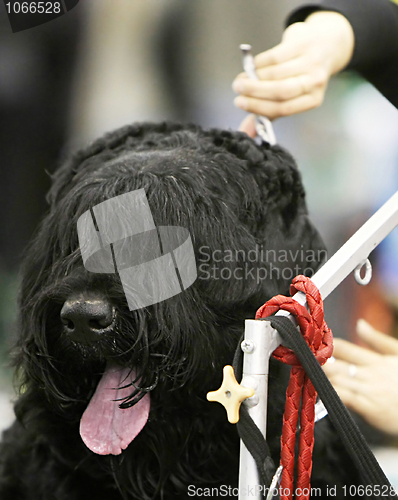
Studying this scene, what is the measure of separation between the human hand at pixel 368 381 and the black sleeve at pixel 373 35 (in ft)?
2.07

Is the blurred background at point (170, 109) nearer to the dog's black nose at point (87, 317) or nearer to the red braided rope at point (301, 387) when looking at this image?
the dog's black nose at point (87, 317)

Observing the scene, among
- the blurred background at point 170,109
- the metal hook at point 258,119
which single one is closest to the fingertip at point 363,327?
the blurred background at point 170,109

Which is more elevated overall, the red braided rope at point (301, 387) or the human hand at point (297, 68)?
the human hand at point (297, 68)

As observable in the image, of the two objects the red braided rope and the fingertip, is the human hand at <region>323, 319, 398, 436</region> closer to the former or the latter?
the fingertip

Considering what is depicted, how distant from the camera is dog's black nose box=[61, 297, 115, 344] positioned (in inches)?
33.0

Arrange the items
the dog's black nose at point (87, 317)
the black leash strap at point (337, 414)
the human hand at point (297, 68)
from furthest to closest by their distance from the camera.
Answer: the human hand at point (297, 68) < the dog's black nose at point (87, 317) < the black leash strap at point (337, 414)

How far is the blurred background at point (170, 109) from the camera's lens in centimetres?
135

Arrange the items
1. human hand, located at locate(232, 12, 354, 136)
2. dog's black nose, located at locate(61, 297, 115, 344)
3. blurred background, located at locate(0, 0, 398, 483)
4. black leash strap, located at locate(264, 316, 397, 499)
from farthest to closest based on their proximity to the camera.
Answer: blurred background, located at locate(0, 0, 398, 483) < human hand, located at locate(232, 12, 354, 136) < dog's black nose, located at locate(61, 297, 115, 344) < black leash strap, located at locate(264, 316, 397, 499)

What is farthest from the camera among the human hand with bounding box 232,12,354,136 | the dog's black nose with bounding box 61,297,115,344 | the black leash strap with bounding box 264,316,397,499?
the human hand with bounding box 232,12,354,136

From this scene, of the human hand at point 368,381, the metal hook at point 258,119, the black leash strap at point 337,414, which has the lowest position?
the human hand at point 368,381

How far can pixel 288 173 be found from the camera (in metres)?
1.15

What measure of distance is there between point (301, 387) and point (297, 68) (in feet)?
2.49

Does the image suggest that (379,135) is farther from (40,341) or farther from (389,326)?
(40,341)

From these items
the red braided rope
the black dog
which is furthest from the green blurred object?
the red braided rope
